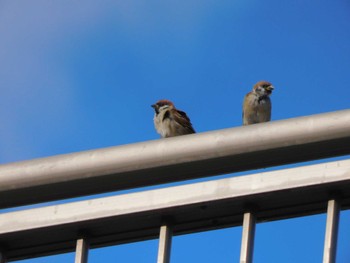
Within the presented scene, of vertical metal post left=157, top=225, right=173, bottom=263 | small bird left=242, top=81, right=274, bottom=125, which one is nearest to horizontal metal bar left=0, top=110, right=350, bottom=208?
vertical metal post left=157, top=225, right=173, bottom=263

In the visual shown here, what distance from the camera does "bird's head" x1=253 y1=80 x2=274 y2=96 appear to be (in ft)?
32.1

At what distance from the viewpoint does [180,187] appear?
2217 millimetres

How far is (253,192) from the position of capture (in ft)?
7.03

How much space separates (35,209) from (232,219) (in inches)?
20.9

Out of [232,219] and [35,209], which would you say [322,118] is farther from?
[35,209]

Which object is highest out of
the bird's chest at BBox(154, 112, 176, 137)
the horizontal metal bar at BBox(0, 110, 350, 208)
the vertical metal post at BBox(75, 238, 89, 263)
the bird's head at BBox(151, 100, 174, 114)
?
the bird's head at BBox(151, 100, 174, 114)

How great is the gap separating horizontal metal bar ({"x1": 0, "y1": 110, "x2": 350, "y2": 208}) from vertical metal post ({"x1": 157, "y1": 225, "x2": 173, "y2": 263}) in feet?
0.45

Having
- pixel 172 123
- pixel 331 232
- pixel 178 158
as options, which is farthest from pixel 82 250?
pixel 172 123

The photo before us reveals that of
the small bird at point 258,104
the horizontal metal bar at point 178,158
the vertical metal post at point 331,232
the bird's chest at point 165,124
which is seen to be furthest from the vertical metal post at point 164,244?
the small bird at point 258,104

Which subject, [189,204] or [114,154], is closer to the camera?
[189,204]

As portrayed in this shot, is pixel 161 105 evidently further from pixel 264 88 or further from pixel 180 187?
pixel 180 187

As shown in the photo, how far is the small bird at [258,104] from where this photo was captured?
31.6 ft

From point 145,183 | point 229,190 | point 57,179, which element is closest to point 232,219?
point 229,190

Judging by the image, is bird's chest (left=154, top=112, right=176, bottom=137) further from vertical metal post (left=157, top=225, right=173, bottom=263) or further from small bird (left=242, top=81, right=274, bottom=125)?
vertical metal post (left=157, top=225, right=173, bottom=263)
